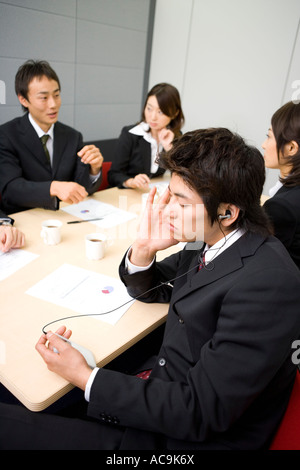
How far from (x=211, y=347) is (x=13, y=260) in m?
0.94

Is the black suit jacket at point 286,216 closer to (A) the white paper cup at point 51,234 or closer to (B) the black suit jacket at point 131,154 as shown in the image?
(A) the white paper cup at point 51,234

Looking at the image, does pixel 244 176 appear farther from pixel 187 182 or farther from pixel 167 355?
pixel 167 355

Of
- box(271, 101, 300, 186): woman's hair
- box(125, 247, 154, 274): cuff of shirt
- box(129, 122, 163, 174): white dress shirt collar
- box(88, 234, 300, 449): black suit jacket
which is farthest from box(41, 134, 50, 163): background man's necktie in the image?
box(88, 234, 300, 449): black suit jacket

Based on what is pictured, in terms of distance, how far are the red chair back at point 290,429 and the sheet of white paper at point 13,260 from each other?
3.47 feet

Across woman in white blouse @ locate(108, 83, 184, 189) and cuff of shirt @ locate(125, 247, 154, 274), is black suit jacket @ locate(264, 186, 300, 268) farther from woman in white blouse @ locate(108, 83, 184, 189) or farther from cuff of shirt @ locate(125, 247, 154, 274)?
woman in white blouse @ locate(108, 83, 184, 189)

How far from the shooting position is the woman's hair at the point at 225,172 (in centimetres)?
93

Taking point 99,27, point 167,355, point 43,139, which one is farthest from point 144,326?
point 99,27

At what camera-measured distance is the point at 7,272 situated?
1.31m

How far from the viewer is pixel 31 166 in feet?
7.00

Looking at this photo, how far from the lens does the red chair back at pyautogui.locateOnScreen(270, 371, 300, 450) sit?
2.53ft

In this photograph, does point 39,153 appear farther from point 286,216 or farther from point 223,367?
point 223,367

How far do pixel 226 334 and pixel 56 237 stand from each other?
3.26 ft

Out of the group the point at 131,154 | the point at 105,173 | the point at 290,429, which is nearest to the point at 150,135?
the point at 131,154

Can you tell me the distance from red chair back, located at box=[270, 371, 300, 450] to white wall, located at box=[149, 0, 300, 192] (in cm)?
271
